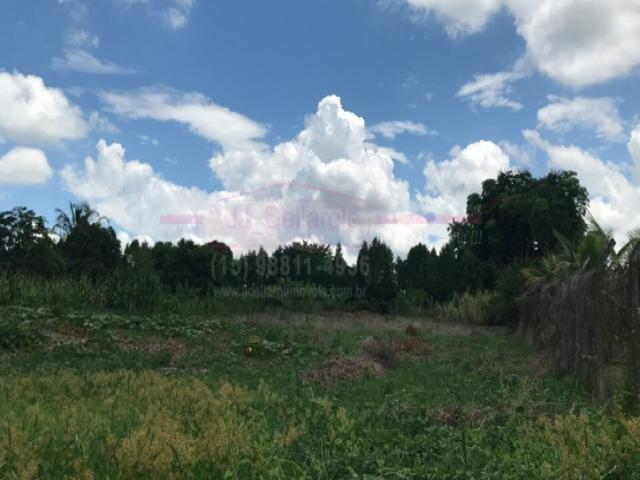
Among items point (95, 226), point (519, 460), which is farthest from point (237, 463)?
point (95, 226)

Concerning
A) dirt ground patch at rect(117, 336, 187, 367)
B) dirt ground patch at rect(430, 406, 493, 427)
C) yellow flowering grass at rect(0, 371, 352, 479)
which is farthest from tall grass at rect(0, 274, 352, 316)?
dirt ground patch at rect(430, 406, 493, 427)

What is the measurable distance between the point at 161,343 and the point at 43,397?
795 cm

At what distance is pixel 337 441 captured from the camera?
5.00m

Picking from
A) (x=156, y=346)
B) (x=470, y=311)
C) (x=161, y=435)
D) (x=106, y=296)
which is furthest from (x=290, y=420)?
(x=470, y=311)

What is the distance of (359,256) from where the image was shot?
5034 centimetres

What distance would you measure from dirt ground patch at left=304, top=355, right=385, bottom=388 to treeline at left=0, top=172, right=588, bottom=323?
18299mm

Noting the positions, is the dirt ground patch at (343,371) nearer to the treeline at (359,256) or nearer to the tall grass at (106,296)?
the tall grass at (106,296)

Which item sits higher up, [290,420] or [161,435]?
[161,435]

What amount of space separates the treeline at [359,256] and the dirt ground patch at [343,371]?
18299 millimetres

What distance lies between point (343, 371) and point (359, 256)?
38.5 m

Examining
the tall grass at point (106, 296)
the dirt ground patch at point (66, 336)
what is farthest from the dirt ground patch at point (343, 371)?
the tall grass at point (106, 296)

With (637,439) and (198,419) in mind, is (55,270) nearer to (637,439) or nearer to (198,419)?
(198,419)

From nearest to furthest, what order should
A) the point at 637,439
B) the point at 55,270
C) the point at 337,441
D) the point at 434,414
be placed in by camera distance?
the point at 637,439, the point at 337,441, the point at 434,414, the point at 55,270

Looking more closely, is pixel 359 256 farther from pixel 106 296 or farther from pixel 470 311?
pixel 106 296
